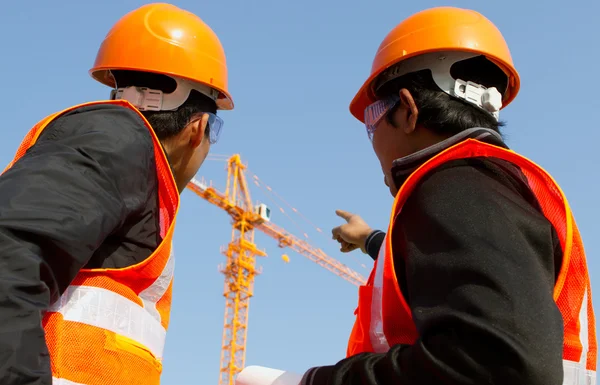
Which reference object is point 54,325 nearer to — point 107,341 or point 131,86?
point 107,341

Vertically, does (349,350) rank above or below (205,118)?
below

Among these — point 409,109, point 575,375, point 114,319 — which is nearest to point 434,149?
point 409,109

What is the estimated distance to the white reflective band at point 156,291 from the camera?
10.2 ft

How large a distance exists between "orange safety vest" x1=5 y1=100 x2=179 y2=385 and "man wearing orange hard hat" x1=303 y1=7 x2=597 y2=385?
0.87m

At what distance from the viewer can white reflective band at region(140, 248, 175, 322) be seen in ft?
10.2

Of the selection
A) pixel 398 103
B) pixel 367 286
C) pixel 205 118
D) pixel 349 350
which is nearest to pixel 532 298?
pixel 367 286

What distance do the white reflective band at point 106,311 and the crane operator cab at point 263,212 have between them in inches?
1909

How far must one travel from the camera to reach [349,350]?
285cm

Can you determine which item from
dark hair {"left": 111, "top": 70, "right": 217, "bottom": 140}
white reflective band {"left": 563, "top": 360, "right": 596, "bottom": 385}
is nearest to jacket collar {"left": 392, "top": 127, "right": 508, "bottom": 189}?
white reflective band {"left": 563, "top": 360, "right": 596, "bottom": 385}

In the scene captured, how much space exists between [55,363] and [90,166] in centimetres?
73

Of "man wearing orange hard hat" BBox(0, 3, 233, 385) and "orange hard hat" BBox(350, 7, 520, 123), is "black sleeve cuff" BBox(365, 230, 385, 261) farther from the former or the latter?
"man wearing orange hard hat" BBox(0, 3, 233, 385)

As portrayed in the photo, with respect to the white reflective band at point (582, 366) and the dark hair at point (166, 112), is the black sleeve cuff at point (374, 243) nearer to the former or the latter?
the dark hair at point (166, 112)

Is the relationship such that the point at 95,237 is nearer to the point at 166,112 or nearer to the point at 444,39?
the point at 166,112

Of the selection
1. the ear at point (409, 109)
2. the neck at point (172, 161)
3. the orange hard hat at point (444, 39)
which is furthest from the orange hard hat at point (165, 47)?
the ear at point (409, 109)
